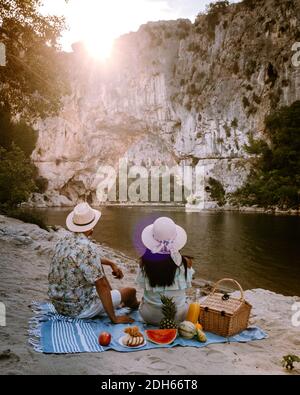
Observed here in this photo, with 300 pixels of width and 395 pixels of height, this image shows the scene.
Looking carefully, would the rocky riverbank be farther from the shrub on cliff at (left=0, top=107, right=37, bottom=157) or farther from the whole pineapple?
the shrub on cliff at (left=0, top=107, right=37, bottom=157)

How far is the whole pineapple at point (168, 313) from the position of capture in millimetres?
3990

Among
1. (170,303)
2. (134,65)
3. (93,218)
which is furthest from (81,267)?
(134,65)

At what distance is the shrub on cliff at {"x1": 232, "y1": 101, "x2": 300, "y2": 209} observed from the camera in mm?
41906

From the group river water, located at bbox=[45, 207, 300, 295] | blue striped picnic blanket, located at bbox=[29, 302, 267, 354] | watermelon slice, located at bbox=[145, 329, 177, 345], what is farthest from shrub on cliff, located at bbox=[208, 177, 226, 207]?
watermelon slice, located at bbox=[145, 329, 177, 345]

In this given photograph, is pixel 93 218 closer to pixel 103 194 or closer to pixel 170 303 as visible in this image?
A: pixel 170 303

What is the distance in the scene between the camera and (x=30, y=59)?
8.59 metres

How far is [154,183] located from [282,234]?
50.8m

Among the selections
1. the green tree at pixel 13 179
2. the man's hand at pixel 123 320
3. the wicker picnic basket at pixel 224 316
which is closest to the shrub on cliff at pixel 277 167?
the green tree at pixel 13 179

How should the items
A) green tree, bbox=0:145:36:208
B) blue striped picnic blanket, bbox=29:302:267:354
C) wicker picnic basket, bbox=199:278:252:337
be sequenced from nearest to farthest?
1. blue striped picnic blanket, bbox=29:302:267:354
2. wicker picnic basket, bbox=199:278:252:337
3. green tree, bbox=0:145:36:208

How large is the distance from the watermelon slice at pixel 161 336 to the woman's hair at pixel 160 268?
508 millimetres

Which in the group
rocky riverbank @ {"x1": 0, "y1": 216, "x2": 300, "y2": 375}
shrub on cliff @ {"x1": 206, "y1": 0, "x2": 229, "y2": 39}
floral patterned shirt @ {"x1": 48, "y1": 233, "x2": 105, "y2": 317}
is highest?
shrub on cliff @ {"x1": 206, "y1": 0, "x2": 229, "y2": 39}

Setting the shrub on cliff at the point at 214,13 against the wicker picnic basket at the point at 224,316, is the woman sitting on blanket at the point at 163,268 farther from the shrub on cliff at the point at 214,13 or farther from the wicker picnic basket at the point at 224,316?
the shrub on cliff at the point at 214,13

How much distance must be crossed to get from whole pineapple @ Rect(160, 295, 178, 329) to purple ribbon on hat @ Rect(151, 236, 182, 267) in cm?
43

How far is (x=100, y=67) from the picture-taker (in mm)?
69750
